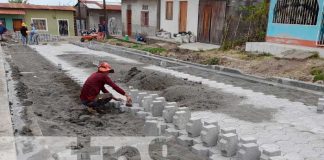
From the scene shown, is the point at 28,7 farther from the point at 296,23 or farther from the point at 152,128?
the point at 152,128

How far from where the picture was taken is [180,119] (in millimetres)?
4875

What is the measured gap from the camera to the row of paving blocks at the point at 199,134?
12.3ft

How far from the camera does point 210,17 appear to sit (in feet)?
57.1

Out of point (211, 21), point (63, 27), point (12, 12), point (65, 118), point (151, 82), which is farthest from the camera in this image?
point (63, 27)

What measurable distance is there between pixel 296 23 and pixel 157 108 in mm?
8629

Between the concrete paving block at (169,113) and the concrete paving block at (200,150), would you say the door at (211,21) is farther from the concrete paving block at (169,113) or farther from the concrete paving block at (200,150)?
the concrete paving block at (200,150)

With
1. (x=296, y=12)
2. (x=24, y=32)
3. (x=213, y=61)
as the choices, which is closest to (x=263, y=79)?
(x=213, y=61)

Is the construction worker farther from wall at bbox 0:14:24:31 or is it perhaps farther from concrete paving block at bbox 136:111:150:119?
wall at bbox 0:14:24:31

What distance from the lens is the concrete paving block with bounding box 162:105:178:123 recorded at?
516 centimetres

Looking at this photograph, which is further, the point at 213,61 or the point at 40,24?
the point at 40,24

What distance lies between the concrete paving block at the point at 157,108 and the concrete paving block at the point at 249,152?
2082 mm

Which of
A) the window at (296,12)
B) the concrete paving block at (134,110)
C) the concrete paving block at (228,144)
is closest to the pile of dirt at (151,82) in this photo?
the concrete paving block at (134,110)

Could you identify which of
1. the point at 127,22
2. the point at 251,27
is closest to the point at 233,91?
the point at 251,27

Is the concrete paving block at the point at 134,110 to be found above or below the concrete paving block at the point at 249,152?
below
